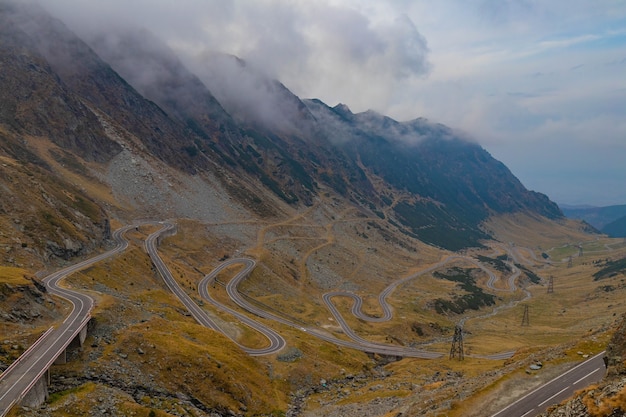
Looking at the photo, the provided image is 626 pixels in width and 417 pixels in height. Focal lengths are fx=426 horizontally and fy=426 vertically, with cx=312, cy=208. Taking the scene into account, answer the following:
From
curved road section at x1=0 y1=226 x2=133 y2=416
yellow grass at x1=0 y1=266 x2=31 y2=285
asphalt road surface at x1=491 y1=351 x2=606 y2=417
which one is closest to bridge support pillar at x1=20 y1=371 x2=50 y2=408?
curved road section at x1=0 y1=226 x2=133 y2=416

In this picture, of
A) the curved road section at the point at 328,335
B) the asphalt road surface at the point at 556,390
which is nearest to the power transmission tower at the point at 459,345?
the curved road section at the point at 328,335

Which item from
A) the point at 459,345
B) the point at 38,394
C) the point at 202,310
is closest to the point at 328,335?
the point at 459,345

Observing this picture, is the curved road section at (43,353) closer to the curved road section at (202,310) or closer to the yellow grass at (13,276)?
the yellow grass at (13,276)

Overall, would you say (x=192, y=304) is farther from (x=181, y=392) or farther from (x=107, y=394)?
(x=107, y=394)

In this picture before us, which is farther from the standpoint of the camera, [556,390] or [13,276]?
[13,276]

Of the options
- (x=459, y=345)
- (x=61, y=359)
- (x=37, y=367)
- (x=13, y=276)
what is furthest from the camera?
(x=459, y=345)

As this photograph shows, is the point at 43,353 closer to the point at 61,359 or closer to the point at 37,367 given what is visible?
the point at 61,359
